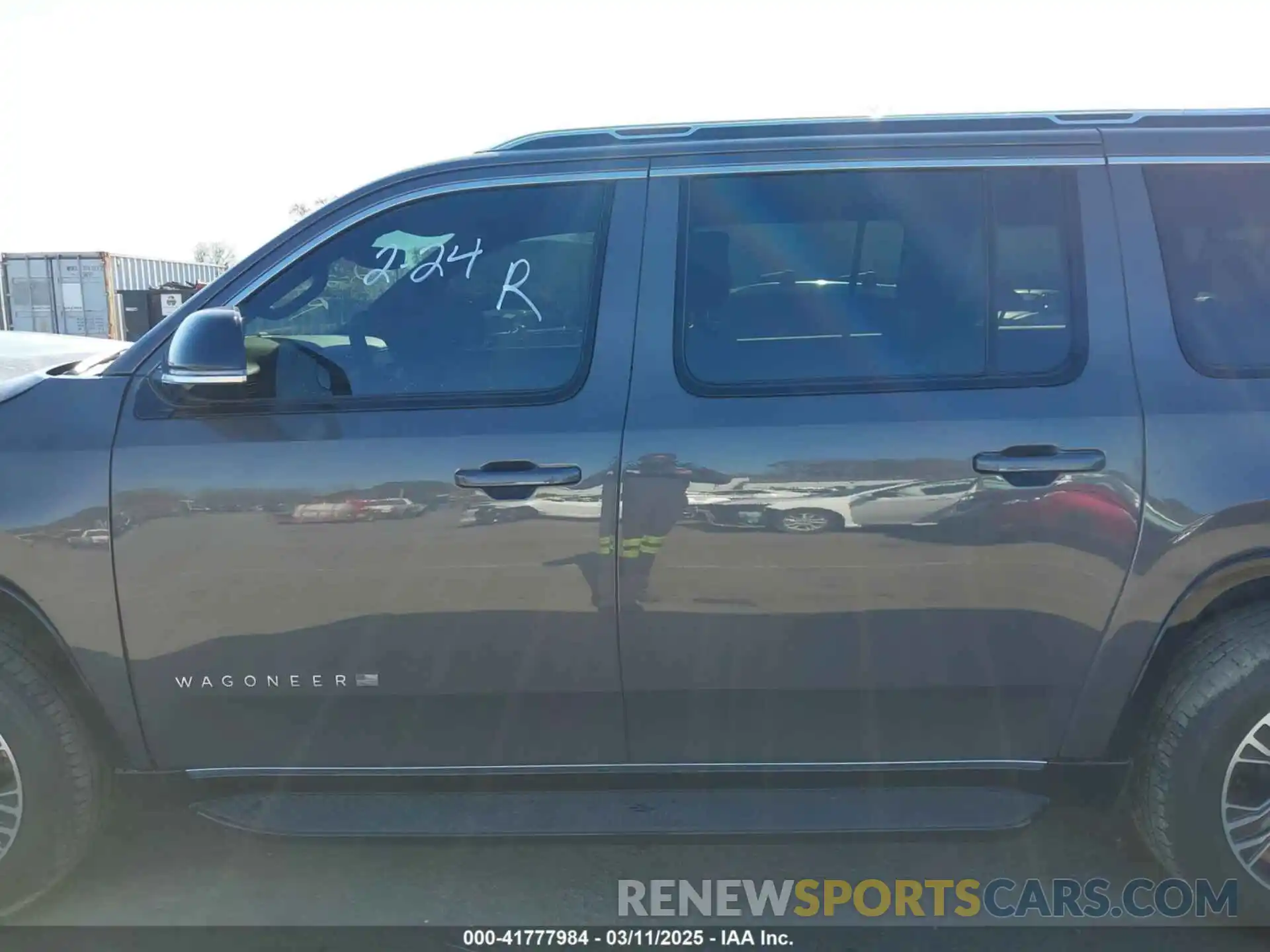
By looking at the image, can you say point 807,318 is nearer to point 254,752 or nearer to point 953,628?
point 953,628

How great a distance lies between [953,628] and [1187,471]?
0.72m

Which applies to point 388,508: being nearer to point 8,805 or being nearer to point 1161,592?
point 8,805

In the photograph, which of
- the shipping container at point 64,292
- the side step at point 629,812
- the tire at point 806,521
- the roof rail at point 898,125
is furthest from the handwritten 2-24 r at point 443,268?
the shipping container at point 64,292

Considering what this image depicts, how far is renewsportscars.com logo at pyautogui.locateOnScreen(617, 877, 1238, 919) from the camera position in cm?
292

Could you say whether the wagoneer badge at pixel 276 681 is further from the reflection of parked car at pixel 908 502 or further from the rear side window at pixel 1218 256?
Answer: the rear side window at pixel 1218 256

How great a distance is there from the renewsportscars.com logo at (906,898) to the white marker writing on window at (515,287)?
5.80 ft

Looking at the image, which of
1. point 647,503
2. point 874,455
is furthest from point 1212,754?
point 647,503

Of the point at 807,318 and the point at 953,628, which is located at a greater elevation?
the point at 807,318

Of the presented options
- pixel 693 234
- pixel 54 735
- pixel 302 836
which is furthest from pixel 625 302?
pixel 54 735

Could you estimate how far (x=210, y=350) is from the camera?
8.24 ft

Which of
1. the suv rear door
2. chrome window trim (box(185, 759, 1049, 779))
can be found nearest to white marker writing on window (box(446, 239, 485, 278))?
the suv rear door

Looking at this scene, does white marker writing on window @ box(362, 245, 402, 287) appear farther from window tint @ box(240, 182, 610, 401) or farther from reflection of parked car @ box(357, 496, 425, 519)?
reflection of parked car @ box(357, 496, 425, 519)

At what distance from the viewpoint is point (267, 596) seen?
8.66 ft

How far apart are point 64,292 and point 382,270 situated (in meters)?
23.6
